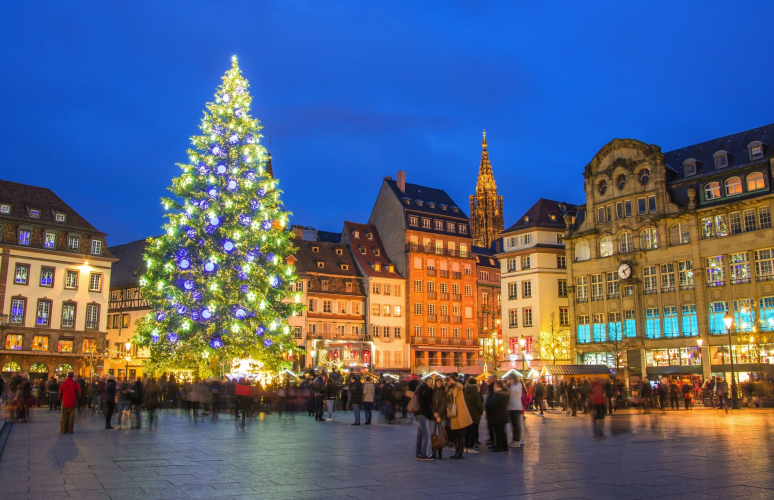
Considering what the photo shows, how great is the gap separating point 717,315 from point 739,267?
3624 mm

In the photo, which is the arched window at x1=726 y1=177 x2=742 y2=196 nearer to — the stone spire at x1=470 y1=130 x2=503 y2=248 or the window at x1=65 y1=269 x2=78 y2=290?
the window at x1=65 y1=269 x2=78 y2=290

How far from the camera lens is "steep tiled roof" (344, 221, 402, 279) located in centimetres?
7369

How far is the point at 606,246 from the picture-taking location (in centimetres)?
5666

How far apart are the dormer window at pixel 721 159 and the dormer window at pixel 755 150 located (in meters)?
2.01

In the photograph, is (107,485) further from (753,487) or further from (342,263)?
(342,263)

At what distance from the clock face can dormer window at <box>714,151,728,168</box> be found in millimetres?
9604

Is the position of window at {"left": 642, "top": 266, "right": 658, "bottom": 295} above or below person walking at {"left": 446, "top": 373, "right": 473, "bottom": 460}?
above

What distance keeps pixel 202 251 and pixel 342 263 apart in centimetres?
4426

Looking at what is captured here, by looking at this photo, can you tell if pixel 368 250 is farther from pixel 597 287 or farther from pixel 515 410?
pixel 515 410

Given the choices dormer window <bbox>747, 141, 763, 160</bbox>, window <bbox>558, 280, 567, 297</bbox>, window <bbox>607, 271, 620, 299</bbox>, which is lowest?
window <bbox>607, 271, 620, 299</bbox>

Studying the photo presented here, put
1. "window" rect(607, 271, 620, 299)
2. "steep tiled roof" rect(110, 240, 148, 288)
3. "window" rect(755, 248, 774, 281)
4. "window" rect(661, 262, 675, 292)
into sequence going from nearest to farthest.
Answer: "window" rect(755, 248, 774, 281) < "window" rect(661, 262, 675, 292) < "window" rect(607, 271, 620, 299) < "steep tiled roof" rect(110, 240, 148, 288)

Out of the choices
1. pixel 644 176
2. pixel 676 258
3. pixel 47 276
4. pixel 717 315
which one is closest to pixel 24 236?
pixel 47 276

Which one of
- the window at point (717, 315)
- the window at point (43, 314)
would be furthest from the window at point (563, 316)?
the window at point (43, 314)

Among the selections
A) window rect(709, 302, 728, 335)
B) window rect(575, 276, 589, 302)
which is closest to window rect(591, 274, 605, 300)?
window rect(575, 276, 589, 302)
